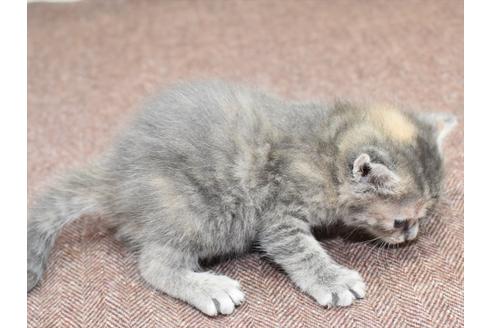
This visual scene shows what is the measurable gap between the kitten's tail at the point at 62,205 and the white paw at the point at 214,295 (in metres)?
0.44

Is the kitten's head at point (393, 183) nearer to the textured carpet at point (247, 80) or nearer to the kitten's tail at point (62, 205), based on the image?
the textured carpet at point (247, 80)

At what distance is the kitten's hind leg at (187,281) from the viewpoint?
1755mm

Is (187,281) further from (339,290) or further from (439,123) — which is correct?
(439,123)

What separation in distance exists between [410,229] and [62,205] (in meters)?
1.10

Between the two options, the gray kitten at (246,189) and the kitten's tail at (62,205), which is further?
the kitten's tail at (62,205)

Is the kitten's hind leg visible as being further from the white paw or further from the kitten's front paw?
the kitten's front paw

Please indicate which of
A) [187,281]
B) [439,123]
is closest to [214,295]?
[187,281]

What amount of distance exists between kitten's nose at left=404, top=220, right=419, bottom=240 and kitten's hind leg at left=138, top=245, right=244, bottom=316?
55cm

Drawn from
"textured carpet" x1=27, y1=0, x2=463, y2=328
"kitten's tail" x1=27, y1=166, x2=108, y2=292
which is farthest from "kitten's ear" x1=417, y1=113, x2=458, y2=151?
"kitten's tail" x1=27, y1=166, x2=108, y2=292

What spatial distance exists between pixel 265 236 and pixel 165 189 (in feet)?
1.11

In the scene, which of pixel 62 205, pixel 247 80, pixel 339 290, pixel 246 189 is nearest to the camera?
pixel 339 290

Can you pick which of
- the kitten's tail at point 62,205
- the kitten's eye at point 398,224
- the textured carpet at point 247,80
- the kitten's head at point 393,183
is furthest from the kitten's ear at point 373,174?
the kitten's tail at point 62,205

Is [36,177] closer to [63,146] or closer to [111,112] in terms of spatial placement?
[63,146]

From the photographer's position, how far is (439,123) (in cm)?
204
